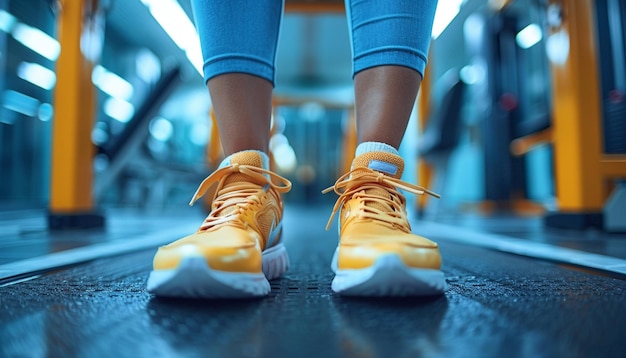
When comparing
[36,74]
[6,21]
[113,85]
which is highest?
[113,85]

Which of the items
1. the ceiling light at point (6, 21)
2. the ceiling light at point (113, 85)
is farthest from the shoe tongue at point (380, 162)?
the ceiling light at point (113, 85)

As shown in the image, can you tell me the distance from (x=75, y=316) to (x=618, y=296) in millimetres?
565

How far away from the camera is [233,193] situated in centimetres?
51

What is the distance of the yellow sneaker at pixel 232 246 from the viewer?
378 mm

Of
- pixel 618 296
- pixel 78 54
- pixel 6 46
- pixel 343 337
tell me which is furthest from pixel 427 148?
pixel 6 46

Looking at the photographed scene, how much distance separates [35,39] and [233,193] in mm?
4395

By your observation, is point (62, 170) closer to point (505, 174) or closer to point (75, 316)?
point (75, 316)

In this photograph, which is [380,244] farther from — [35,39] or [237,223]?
[35,39]

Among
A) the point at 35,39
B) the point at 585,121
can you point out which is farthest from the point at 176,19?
the point at 585,121

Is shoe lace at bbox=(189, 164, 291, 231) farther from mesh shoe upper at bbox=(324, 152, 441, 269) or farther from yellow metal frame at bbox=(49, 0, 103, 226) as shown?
yellow metal frame at bbox=(49, 0, 103, 226)

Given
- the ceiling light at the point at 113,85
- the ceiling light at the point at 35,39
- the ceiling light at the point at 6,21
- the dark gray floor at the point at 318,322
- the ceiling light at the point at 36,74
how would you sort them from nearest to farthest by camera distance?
the dark gray floor at the point at 318,322 → the ceiling light at the point at 6,21 → the ceiling light at the point at 35,39 → the ceiling light at the point at 36,74 → the ceiling light at the point at 113,85

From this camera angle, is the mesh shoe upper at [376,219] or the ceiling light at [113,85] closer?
the mesh shoe upper at [376,219]

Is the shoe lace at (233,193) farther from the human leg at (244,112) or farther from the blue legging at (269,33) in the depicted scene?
the blue legging at (269,33)

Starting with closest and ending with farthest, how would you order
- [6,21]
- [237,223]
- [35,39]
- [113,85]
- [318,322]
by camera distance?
[318,322] → [237,223] → [6,21] → [35,39] → [113,85]
